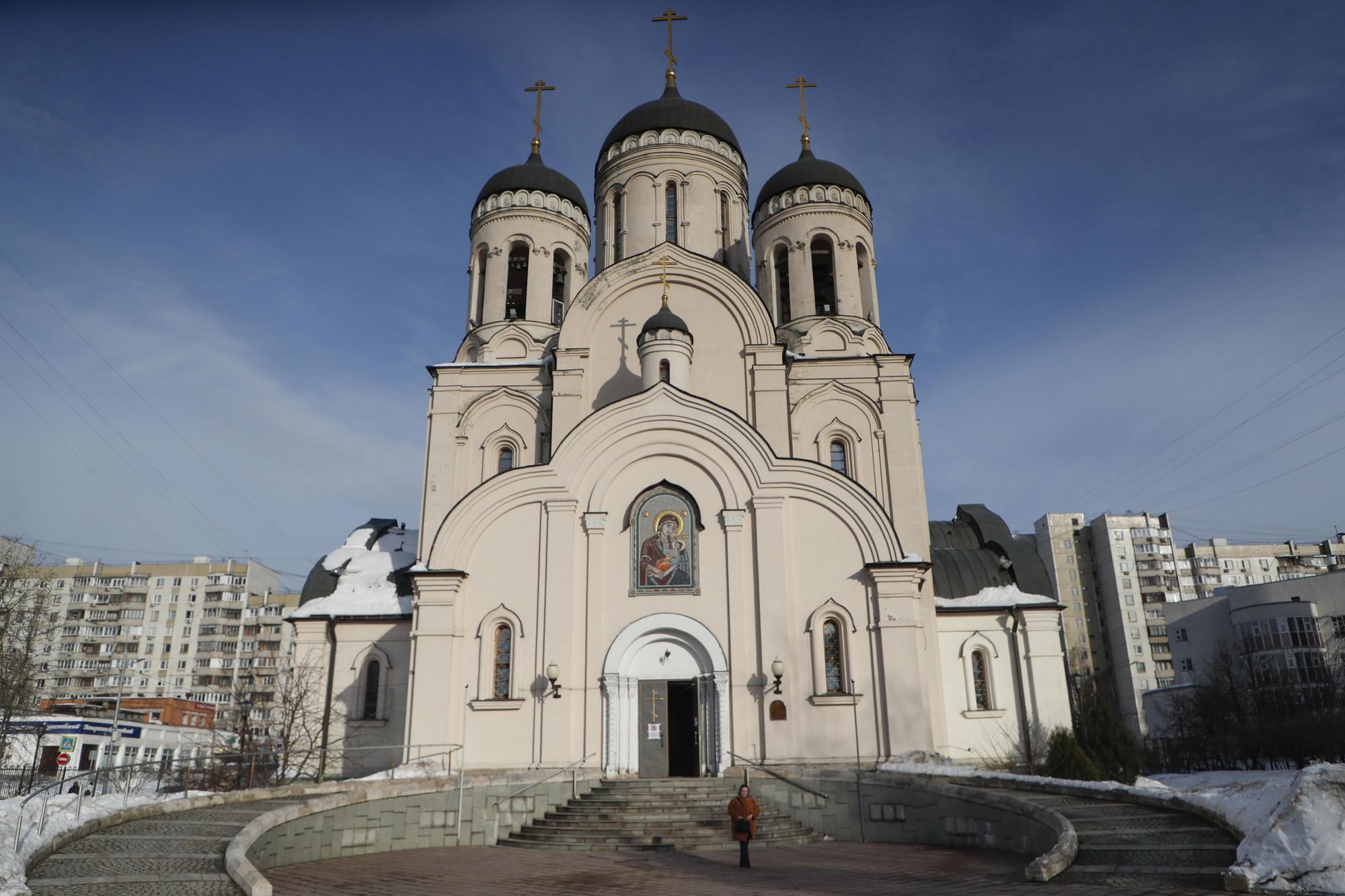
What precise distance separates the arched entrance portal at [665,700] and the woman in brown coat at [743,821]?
232 inches

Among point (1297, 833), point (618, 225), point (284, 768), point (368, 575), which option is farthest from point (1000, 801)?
point (618, 225)

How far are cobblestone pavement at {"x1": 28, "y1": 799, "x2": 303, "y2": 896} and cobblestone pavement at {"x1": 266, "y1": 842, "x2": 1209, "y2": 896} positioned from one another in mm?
797

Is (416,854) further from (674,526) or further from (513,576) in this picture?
(674,526)

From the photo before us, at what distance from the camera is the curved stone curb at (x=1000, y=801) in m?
9.14

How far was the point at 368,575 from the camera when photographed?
76.1ft

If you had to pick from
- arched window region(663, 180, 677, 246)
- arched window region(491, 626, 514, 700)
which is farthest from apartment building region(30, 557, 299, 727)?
arched window region(491, 626, 514, 700)

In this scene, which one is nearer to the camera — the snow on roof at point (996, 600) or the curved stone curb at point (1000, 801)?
the curved stone curb at point (1000, 801)

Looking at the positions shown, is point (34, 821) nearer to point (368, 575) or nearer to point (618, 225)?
point (368, 575)

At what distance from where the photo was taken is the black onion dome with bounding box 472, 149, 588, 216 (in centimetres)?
2800

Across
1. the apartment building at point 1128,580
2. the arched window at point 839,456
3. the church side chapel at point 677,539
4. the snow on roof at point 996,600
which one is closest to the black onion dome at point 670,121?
the church side chapel at point 677,539

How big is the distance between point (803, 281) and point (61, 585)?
65.4m

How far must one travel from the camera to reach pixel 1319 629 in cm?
4691

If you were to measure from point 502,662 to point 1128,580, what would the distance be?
5886 cm

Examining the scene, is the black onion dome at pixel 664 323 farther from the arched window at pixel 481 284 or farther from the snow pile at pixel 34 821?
the snow pile at pixel 34 821
